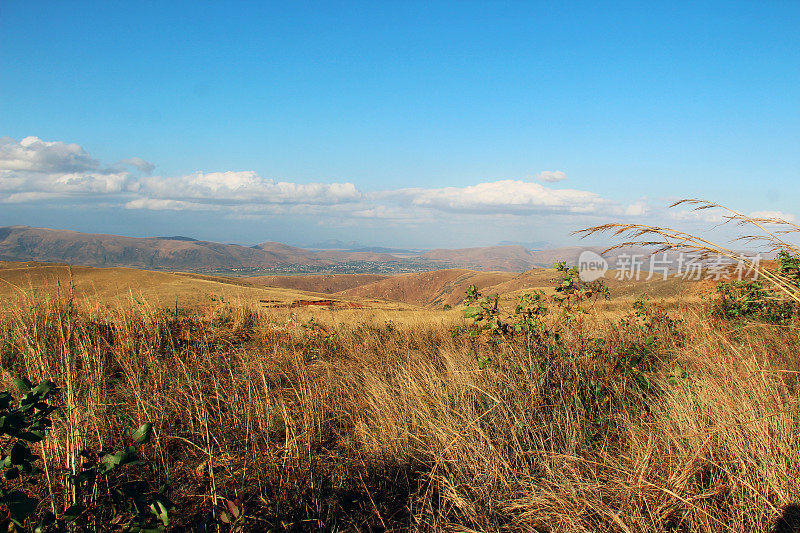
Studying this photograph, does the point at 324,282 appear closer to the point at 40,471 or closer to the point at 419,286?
the point at 419,286

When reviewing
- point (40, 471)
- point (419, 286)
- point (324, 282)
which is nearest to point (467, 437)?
point (40, 471)

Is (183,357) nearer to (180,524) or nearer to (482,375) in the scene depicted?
(180,524)

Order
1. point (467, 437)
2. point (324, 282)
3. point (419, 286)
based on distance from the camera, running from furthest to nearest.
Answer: point (324, 282), point (419, 286), point (467, 437)

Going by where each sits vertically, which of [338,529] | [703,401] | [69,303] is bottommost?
[338,529]

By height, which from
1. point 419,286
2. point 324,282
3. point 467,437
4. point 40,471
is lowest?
point 324,282

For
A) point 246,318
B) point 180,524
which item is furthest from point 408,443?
point 246,318

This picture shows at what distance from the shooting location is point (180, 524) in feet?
6.59

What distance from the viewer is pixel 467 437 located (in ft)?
8.38

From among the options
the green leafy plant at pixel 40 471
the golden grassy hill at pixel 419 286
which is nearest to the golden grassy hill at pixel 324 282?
the golden grassy hill at pixel 419 286

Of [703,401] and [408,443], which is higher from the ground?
[703,401]

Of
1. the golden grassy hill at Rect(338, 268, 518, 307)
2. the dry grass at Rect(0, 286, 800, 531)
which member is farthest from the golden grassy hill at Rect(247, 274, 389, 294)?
the dry grass at Rect(0, 286, 800, 531)

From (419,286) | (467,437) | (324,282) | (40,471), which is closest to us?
(40,471)

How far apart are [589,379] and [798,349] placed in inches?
111

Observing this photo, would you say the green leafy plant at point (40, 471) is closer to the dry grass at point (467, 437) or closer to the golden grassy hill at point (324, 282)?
the dry grass at point (467, 437)
